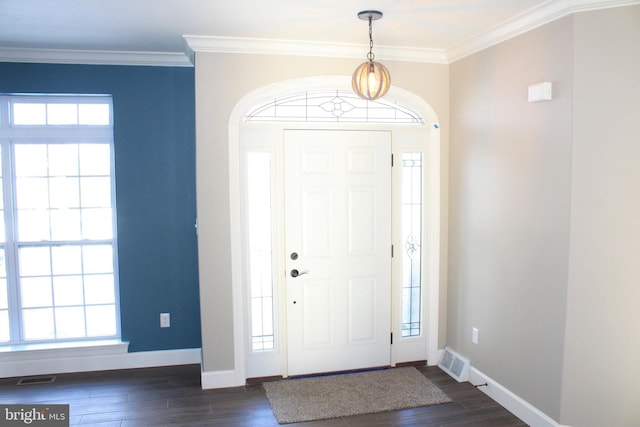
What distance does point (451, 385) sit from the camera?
12.8 ft

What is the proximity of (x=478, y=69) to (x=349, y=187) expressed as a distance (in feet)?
4.51

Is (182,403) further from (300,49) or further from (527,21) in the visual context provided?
(527,21)

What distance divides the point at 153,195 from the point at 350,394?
2.39m

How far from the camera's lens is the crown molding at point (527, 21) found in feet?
9.19

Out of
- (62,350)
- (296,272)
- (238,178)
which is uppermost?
(238,178)

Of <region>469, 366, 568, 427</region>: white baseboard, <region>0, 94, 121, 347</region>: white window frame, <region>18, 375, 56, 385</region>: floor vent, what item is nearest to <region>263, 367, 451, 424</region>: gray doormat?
<region>469, 366, 568, 427</region>: white baseboard

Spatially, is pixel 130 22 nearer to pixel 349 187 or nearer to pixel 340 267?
pixel 349 187

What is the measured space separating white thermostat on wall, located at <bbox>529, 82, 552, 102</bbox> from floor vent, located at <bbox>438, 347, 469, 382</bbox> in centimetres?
215

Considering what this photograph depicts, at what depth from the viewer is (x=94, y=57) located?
13.5 ft

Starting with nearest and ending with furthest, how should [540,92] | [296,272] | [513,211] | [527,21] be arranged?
[540,92], [527,21], [513,211], [296,272]

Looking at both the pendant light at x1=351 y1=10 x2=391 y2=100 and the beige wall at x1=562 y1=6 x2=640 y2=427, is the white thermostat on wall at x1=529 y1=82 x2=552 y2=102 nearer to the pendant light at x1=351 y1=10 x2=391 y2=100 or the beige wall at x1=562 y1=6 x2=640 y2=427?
the beige wall at x1=562 y1=6 x2=640 y2=427

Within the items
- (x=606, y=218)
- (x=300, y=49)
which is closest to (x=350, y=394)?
(x=606, y=218)

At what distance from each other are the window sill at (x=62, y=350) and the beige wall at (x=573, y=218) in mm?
3268

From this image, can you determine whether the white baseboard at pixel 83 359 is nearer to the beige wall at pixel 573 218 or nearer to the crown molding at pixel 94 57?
the crown molding at pixel 94 57
